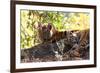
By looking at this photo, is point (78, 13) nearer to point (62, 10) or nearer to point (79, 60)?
point (62, 10)

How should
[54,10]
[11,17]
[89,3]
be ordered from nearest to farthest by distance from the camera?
[11,17] < [54,10] < [89,3]

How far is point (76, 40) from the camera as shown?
6.76 feet

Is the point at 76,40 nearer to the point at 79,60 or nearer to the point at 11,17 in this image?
the point at 79,60

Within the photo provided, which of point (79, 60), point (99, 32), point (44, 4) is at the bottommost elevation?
point (79, 60)

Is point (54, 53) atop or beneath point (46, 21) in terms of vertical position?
beneath

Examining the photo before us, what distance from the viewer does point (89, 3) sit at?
2096mm

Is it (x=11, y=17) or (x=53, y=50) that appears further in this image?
(x=53, y=50)

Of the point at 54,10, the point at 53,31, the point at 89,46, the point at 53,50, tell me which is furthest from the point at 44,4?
the point at 89,46

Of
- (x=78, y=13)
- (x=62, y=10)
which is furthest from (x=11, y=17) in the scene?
Result: (x=78, y=13)

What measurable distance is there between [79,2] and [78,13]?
4.8 inches

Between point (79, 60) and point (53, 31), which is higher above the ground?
point (53, 31)

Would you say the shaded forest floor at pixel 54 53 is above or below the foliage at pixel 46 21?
below

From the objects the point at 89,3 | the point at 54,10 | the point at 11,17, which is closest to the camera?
the point at 11,17

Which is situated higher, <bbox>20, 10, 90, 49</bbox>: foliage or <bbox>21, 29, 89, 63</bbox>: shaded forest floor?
<bbox>20, 10, 90, 49</bbox>: foliage
